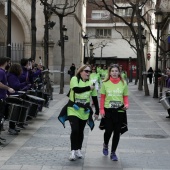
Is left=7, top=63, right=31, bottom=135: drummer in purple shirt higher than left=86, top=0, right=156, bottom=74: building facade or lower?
lower

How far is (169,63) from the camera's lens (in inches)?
1789

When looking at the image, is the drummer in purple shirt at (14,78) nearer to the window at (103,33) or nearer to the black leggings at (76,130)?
the black leggings at (76,130)

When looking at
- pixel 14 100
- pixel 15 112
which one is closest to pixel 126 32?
pixel 14 100

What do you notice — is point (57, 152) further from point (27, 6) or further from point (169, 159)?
point (27, 6)

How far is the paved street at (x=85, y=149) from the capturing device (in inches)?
306

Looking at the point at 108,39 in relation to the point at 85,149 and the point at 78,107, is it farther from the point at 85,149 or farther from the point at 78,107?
the point at 78,107

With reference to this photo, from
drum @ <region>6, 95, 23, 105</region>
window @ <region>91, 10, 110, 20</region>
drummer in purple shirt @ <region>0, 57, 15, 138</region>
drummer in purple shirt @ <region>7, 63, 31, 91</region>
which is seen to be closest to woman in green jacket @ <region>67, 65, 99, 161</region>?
drummer in purple shirt @ <region>0, 57, 15, 138</region>

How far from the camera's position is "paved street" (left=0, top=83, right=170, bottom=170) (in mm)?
7781

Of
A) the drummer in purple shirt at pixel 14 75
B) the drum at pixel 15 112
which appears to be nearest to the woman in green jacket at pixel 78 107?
the drum at pixel 15 112

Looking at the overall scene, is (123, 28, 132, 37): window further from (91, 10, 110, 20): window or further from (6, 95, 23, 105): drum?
(6, 95, 23, 105): drum

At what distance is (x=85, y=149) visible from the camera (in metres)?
9.31

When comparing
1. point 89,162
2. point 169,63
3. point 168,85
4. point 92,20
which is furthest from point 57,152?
point 92,20

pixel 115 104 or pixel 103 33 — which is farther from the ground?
pixel 103 33

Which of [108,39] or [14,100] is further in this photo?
[108,39]
